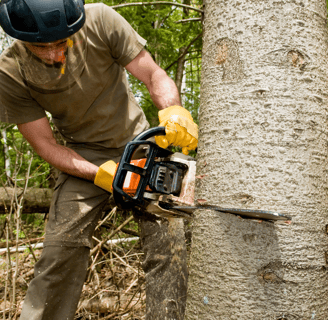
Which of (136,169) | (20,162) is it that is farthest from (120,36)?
(20,162)

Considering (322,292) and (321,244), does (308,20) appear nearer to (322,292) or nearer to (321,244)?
(321,244)

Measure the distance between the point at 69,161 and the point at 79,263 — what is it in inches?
28.8

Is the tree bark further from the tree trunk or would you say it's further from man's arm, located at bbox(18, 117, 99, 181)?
the tree trunk

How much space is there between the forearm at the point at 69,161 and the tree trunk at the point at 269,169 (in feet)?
4.75

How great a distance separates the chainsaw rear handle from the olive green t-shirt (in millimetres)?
953

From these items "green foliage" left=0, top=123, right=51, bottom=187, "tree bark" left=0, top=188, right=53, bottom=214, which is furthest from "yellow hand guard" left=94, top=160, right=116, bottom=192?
"tree bark" left=0, top=188, right=53, bottom=214

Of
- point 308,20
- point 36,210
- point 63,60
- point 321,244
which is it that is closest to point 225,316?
point 321,244

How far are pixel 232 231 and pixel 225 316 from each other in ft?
0.79

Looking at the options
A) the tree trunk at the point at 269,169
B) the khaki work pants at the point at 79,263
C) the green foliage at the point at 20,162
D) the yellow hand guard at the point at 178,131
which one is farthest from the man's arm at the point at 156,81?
the green foliage at the point at 20,162

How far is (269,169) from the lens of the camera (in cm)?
91

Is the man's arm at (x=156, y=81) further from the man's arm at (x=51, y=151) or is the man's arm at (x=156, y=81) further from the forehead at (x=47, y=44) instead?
the man's arm at (x=51, y=151)

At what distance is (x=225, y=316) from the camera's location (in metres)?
0.92

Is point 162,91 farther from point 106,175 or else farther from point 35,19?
point 35,19

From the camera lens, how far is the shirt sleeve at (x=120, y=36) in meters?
2.16
